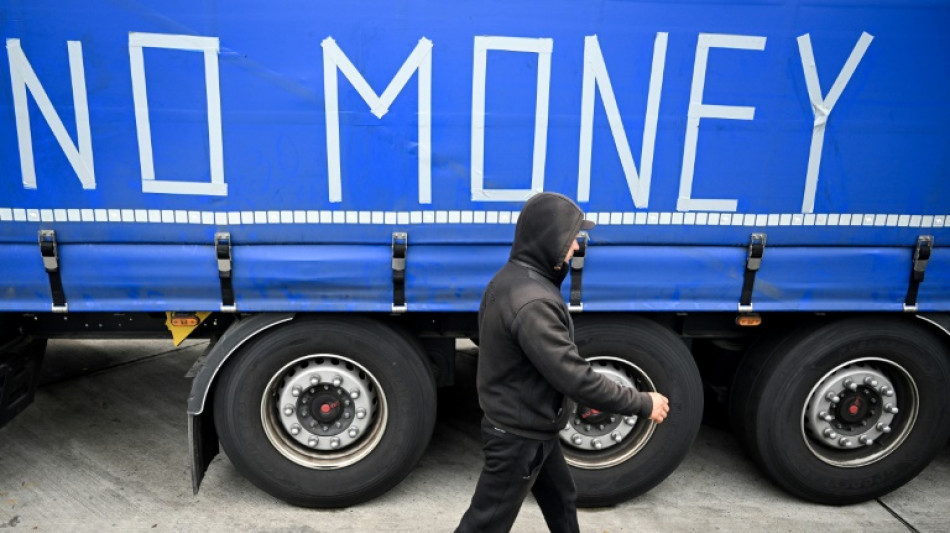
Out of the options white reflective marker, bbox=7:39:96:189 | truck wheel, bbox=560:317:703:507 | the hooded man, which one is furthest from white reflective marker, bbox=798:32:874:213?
white reflective marker, bbox=7:39:96:189

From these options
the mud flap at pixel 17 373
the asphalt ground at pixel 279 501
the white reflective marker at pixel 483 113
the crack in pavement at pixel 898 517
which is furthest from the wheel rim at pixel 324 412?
the crack in pavement at pixel 898 517

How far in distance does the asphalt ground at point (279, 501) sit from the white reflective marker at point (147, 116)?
73.0 inches

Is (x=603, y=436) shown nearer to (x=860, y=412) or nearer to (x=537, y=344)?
(x=860, y=412)

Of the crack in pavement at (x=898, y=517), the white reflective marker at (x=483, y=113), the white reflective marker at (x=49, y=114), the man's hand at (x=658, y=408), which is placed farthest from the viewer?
the crack in pavement at (x=898, y=517)

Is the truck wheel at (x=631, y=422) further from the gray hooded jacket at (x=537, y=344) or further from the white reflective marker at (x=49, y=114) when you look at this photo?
the white reflective marker at (x=49, y=114)

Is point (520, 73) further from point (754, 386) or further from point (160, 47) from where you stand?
point (754, 386)

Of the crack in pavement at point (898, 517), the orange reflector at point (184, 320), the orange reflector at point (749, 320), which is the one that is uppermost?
the orange reflector at point (749, 320)

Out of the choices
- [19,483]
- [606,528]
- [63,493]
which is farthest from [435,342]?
[19,483]

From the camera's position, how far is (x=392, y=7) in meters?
3.28

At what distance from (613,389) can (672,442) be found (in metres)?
1.56

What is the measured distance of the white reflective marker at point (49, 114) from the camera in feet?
10.6

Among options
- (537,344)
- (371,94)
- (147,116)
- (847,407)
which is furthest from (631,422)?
(147,116)

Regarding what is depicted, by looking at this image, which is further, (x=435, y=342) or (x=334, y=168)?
(x=435, y=342)

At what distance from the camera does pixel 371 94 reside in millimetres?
3354
